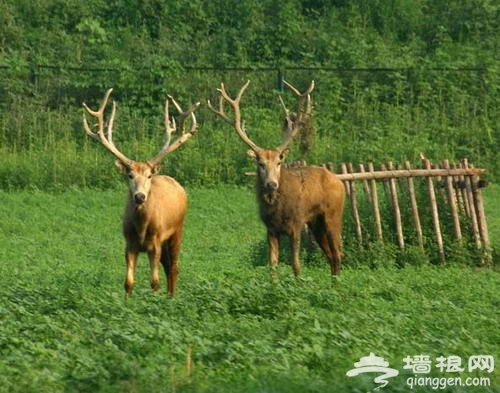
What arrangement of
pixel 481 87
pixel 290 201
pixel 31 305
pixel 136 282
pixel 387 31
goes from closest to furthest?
pixel 31 305 < pixel 136 282 < pixel 290 201 < pixel 481 87 < pixel 387 31

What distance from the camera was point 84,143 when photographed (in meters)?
28.6

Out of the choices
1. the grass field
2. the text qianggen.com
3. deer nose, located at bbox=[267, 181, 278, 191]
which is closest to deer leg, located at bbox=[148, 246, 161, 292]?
the grass field

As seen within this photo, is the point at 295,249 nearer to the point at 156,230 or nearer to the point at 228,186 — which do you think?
the point at 156,230

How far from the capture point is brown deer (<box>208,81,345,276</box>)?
62.7 feet

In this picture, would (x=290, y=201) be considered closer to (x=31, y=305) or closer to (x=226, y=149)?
(x=31, y=305)

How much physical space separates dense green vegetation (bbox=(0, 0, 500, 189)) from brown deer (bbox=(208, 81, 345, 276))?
8.27 m

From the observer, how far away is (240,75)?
101 ft

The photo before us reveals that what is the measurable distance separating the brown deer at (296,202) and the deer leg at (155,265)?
196 cm

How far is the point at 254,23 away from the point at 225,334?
21.3 metres

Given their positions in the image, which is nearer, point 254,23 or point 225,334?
point 225,334

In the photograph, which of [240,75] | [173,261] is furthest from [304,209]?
[240,75]

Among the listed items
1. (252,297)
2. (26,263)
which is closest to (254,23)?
(26,263)

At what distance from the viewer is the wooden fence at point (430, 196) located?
2078cm

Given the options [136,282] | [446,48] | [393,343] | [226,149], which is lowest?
[393,343]
